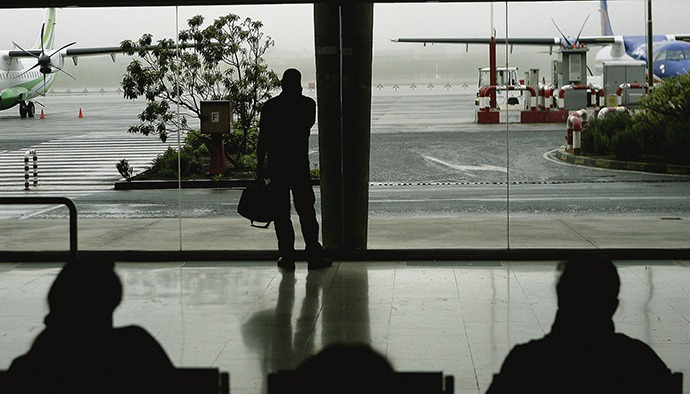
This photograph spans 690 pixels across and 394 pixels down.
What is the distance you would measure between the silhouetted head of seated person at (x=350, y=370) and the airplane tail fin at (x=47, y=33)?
9.27 meters

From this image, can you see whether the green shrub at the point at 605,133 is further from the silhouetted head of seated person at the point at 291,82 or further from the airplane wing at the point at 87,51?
the silhouetted head of seated person at the point at 291,82

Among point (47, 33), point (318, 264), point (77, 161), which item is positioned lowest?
point (318, 264)

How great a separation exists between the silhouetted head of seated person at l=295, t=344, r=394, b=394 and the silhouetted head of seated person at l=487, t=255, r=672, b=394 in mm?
1049

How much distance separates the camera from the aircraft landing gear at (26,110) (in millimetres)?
11816

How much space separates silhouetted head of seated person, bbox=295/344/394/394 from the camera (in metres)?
2.09

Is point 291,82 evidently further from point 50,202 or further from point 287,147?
point 50,202

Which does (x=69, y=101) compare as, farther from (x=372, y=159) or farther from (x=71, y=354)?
(x=71, y=354)

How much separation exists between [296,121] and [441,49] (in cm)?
230

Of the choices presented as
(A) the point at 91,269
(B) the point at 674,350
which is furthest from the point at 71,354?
(B) the point at 674,350

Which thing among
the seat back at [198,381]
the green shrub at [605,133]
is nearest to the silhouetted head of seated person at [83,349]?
the seat back at [198,381]

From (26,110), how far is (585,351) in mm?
10170

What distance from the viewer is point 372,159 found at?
12.1 metres

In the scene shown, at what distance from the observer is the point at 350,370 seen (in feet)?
6.90

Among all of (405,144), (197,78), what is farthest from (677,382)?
(197,78)
